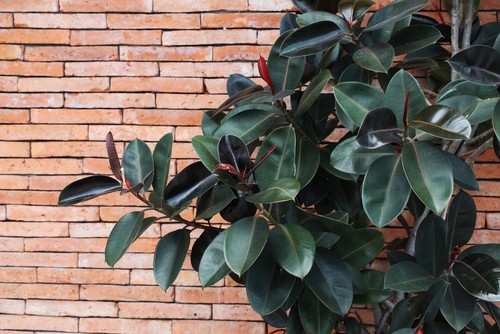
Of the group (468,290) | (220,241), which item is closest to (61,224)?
(220,241)

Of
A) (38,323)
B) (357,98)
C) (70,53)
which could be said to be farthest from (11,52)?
(357,98)

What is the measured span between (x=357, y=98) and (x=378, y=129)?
15cm

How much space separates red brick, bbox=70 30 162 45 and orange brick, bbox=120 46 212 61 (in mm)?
19

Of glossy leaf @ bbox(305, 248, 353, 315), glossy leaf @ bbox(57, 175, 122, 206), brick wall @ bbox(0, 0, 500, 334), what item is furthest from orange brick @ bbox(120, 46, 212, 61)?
glossy leaf @ bbox(305, 248, 353, 315)

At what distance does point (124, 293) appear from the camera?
187 centimetres

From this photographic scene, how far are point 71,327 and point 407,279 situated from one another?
1148 mm

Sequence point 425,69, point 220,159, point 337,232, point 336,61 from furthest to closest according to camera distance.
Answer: point 425,69
point 336,61
point 337,232
point 220,159

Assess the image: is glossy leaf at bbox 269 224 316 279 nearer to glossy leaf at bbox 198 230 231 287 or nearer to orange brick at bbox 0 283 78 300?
glossy leaf at bbox 198 230 231 287

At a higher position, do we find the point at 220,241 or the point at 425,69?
the point at 425,69

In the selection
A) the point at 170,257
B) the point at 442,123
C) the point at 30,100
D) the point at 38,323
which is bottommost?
the point at 38,323

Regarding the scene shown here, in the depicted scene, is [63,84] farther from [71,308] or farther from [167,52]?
[71,308]

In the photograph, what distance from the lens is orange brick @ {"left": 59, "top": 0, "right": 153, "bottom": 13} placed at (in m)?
1.81

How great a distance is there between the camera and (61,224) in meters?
1.87

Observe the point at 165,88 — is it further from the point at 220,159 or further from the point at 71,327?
the point at 71,327
